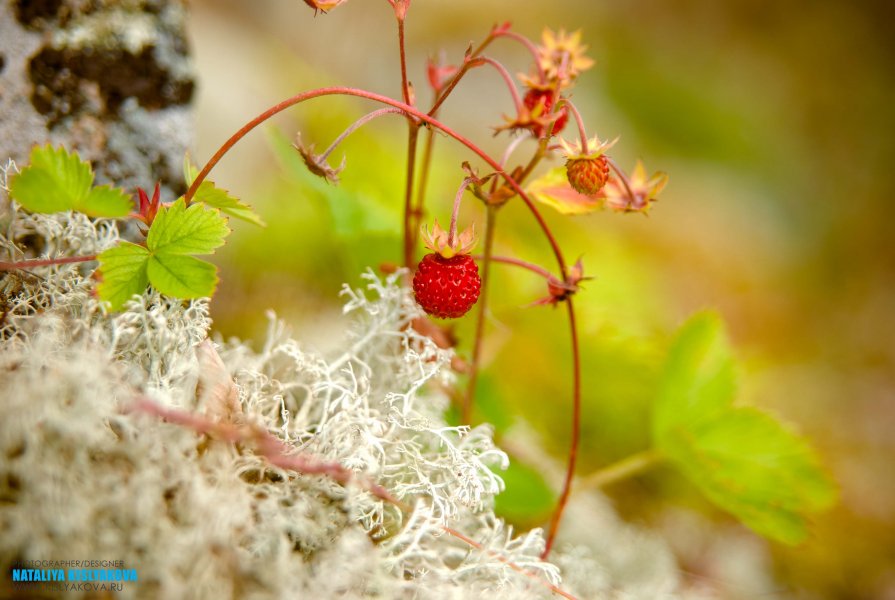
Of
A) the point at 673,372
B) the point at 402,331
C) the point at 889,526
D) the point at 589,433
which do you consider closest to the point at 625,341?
the point at 673,372

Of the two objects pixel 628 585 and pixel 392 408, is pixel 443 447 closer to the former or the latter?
pixel 392 408

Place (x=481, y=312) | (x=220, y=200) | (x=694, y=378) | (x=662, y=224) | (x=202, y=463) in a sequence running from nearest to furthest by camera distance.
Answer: (x=202, y=463) < (x=220, y=200) < (x=481, y=312) < (x=694, y=378) < (x=662, y=224)

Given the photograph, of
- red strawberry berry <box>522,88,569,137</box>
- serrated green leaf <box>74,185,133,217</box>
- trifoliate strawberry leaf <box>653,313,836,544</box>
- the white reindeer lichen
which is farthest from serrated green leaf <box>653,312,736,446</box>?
serrated green leaf <box>74,185,133,217</box>

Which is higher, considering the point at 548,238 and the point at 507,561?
the point at 548,238

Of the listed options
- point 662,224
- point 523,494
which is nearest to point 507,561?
point 523,494

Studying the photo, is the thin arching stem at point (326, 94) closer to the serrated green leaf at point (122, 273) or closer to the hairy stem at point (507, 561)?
the serrated green leaf at point (122, 273)

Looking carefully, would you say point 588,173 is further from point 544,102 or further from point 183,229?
point 183,229

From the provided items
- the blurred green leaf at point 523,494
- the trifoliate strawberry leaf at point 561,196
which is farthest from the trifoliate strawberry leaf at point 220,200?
the blurred green leaf at point 523,494
